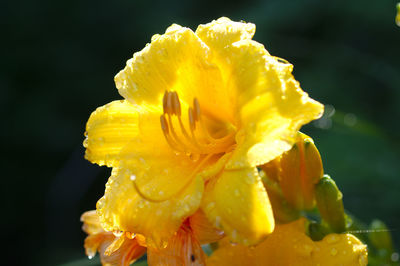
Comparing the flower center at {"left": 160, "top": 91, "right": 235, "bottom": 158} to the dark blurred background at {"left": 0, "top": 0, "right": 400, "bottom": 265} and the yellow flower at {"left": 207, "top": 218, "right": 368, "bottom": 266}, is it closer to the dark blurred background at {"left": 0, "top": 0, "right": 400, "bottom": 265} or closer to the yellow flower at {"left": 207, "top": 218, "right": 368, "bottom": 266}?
the yellow flower at {"left": 207, "top": 218, "right": 368, "bottom": 266}

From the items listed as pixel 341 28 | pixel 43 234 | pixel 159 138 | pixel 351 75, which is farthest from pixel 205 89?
pixel 43 234

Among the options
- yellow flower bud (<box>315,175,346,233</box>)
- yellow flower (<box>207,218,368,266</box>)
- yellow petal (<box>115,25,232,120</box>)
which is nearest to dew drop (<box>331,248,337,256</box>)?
yellow flower (<box>207,218,368,266</box>)

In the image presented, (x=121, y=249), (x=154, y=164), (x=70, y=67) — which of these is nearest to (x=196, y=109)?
(x=154, y=164)

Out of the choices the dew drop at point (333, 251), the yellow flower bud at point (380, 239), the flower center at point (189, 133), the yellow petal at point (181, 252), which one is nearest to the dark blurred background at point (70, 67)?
the yellow flower bud at point (380, 239)

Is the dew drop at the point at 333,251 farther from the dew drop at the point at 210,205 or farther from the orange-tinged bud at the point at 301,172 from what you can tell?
the dew drop at the point at 210,205

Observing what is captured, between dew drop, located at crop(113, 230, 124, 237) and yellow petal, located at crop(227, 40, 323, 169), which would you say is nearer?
yellow petal, located at crop(227, 40, 323, 169)

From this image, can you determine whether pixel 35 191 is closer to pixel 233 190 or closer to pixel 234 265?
pixel 234 265
